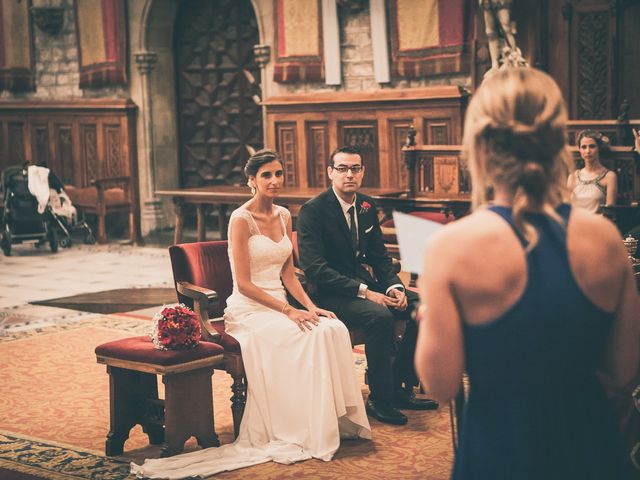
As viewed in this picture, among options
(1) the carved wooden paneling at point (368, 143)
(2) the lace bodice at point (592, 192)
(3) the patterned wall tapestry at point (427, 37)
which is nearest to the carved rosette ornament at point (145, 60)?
(1) the carved wooden paneling at point (368, 143)

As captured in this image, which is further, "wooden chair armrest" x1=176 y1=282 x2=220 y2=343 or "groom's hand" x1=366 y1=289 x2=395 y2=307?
"groom's hand" x1=366 y1=289 x2=395 y2=307

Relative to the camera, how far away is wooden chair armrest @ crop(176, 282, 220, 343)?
14.8ft

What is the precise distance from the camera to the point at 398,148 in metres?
10.7

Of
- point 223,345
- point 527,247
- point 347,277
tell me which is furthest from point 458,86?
point 527,247

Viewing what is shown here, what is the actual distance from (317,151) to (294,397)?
7260 millimetres

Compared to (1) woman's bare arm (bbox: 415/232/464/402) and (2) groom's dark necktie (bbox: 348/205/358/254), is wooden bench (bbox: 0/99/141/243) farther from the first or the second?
(1) woman's bare arm (bbox: 415/232/464/402)

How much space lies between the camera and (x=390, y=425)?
471cm

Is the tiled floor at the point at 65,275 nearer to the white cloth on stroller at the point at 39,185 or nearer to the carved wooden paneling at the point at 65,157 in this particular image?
the white cloth on stroller at the point at 39,185

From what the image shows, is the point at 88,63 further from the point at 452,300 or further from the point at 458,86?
the point at 452,300

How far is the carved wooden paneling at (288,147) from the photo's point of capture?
455 inches

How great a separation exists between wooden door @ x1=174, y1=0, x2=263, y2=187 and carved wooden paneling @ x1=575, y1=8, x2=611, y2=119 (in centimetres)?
451

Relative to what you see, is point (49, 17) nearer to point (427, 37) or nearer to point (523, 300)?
point (427, 37)

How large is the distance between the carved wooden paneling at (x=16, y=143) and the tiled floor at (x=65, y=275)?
213cm

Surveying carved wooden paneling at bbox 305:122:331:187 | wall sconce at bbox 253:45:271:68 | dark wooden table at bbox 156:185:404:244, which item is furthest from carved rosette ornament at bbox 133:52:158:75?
dark wooden table at bbox 156:185:404:244
